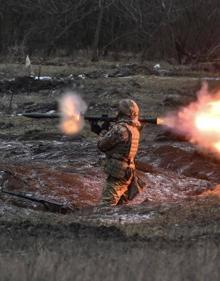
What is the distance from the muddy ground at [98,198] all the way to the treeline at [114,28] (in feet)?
32.9

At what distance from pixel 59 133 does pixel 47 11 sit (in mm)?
24590

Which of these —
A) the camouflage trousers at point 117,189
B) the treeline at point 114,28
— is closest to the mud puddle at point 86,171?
the camouflage trousers at point 117,189

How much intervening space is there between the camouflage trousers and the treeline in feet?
80.0

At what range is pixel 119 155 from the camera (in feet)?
35.4

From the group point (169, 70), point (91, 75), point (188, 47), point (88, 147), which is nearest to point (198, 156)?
point (88, 147)

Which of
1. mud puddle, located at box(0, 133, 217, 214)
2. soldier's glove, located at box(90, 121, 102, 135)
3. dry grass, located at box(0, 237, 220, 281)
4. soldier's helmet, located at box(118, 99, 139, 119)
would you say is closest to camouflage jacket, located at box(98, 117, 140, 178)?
soldier's helmet, located at box(118, 99, 139, 119)

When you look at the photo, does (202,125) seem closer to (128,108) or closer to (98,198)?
(98,198)

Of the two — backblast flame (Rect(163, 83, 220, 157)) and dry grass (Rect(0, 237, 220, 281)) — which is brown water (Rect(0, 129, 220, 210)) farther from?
dry grass (Rect(0, 237, 220, 281))

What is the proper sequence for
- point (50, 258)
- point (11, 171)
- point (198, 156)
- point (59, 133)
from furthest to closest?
point (59, 133)
point (198, 156)
point (11, 171)
point (50, 258)

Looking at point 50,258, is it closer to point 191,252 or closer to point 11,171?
point 191,252

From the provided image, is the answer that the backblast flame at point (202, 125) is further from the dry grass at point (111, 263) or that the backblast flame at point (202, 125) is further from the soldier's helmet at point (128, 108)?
the dry grass at point (111, 263)

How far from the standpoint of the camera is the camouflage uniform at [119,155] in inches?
420

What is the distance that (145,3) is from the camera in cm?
3984

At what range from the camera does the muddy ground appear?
5.52 metres
